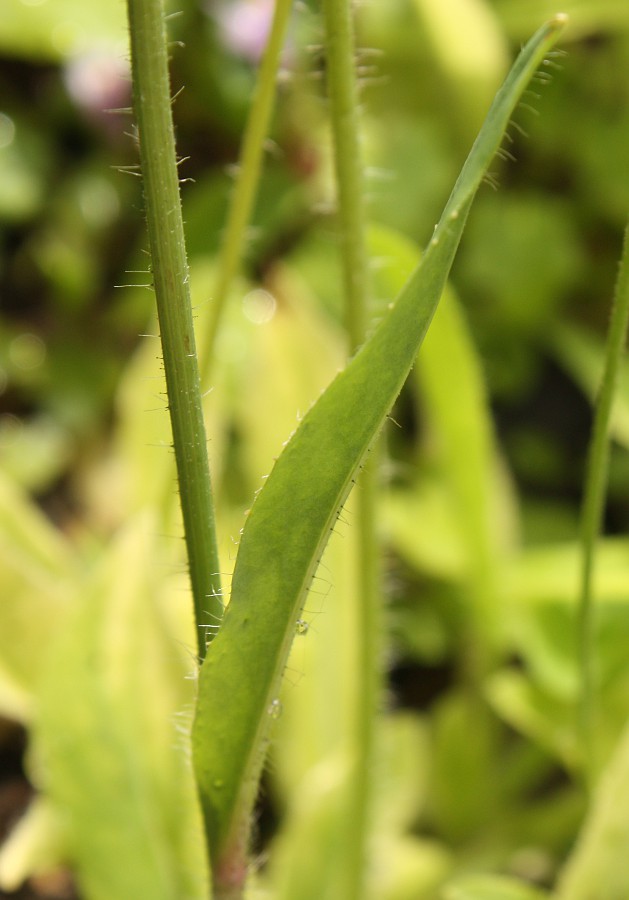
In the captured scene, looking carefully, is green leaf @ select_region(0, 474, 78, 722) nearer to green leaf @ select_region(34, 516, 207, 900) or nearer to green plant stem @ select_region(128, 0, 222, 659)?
green leaf @ select_region(34, 516, 207, 900)

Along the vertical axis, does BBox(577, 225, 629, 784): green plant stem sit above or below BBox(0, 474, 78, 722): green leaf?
above

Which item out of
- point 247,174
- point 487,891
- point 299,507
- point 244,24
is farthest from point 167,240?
point 244,24

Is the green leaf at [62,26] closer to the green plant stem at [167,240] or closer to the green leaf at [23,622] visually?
the green leaf at [23,622]

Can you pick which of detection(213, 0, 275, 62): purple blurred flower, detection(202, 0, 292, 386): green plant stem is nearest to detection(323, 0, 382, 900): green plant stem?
detection(202, 0, 292, 386): green plant stem

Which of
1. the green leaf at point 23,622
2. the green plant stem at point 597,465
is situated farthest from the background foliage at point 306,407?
the green plant stem at point 597,465

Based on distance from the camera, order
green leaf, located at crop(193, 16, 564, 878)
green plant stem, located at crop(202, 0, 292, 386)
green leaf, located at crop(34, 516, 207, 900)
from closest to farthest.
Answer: green leaf, located at crop(193, 16, 564, 878) → green plant stem, located at crop(202, 0, 292, 386) → green leaf, located at crop(34, 516, 207, 900)

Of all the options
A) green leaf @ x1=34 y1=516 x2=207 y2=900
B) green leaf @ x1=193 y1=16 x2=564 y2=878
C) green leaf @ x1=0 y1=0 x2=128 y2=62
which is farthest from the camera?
green leaf @ x1=0 y1=0 x2=128 y2=62
